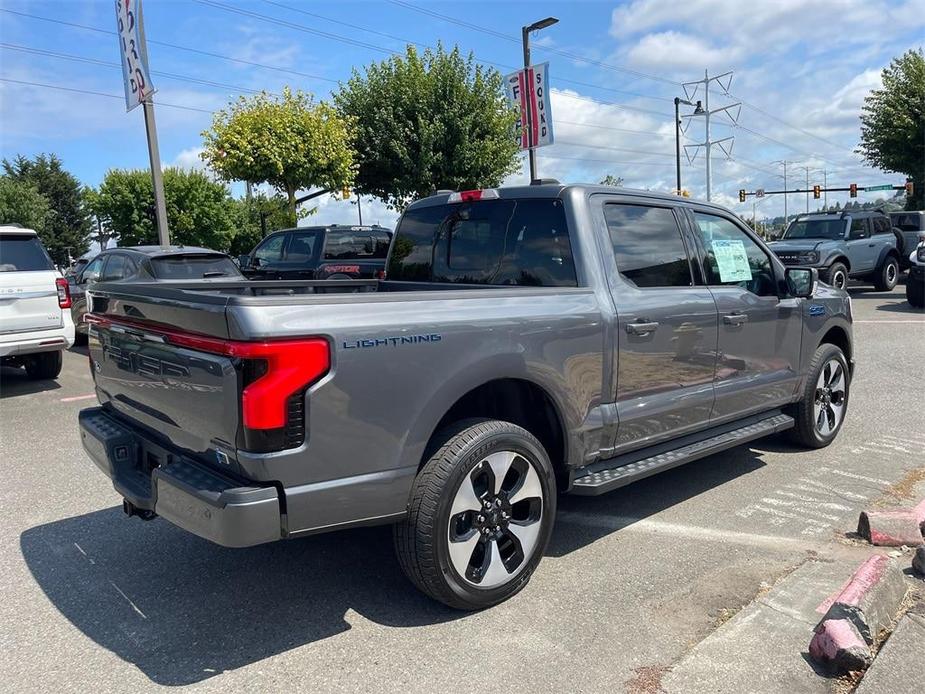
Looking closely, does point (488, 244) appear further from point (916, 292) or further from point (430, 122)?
point (430, 122)

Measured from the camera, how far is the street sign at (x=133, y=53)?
42.3 ft

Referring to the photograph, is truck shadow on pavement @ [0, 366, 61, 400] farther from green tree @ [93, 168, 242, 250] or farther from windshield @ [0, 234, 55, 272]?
green tree @ [93, 168, 242, 250]

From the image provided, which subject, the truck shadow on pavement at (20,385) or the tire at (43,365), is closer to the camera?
the truck shadow on pavement at (20,385)

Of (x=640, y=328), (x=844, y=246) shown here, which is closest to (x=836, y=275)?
(x=844, y=246)

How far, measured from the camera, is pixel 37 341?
7.81 m

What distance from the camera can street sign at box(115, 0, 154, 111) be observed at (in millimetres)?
12893

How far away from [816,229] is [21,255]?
1630 cm

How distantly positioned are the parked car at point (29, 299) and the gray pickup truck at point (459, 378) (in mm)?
4454

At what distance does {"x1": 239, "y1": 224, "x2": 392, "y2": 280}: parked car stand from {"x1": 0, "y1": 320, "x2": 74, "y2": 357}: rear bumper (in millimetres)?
3767

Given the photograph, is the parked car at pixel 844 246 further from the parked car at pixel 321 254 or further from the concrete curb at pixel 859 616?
the concrete curb at pixel 859 616

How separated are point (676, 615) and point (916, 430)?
4109 mm

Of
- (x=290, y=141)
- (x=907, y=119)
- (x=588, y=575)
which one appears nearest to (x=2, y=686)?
(x=588, y=575)

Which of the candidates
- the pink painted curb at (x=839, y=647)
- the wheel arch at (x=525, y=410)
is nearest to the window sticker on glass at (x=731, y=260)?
the wheel arch at (x=525, y=410)

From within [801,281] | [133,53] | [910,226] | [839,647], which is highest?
A: [133,53]
